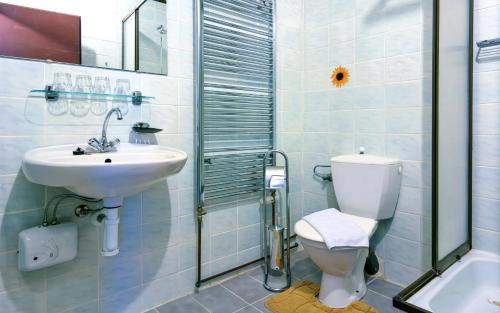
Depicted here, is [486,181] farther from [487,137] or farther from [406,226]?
[406,226]

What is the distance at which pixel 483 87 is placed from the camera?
1.61 m

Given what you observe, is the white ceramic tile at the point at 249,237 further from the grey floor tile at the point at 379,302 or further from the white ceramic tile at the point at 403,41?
the white ceramic tile at the point at 403,41

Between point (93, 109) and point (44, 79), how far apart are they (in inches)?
8.8

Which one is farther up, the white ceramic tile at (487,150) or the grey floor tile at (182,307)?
the white ceramic tile at (487,150)

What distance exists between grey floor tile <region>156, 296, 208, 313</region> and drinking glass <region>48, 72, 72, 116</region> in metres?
1.13

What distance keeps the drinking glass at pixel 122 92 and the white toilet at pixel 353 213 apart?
1.11 metres

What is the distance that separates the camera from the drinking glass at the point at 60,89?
134 cm

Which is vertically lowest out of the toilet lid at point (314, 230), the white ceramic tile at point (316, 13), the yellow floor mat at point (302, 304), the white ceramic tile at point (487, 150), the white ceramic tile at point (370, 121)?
the yellow floor mat at point (302, 304)

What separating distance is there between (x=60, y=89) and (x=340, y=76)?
1.69 m

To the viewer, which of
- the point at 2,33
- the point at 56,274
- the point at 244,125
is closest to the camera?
the point at 2,33

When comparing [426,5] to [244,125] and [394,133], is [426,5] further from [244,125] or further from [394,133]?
[244,125]

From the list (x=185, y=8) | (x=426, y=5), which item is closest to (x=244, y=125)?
(x=185, y=8)

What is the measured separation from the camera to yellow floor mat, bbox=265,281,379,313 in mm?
1578

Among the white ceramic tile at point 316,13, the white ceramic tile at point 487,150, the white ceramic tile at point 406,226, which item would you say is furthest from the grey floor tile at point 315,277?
the white ceramic tile at point 316,13
